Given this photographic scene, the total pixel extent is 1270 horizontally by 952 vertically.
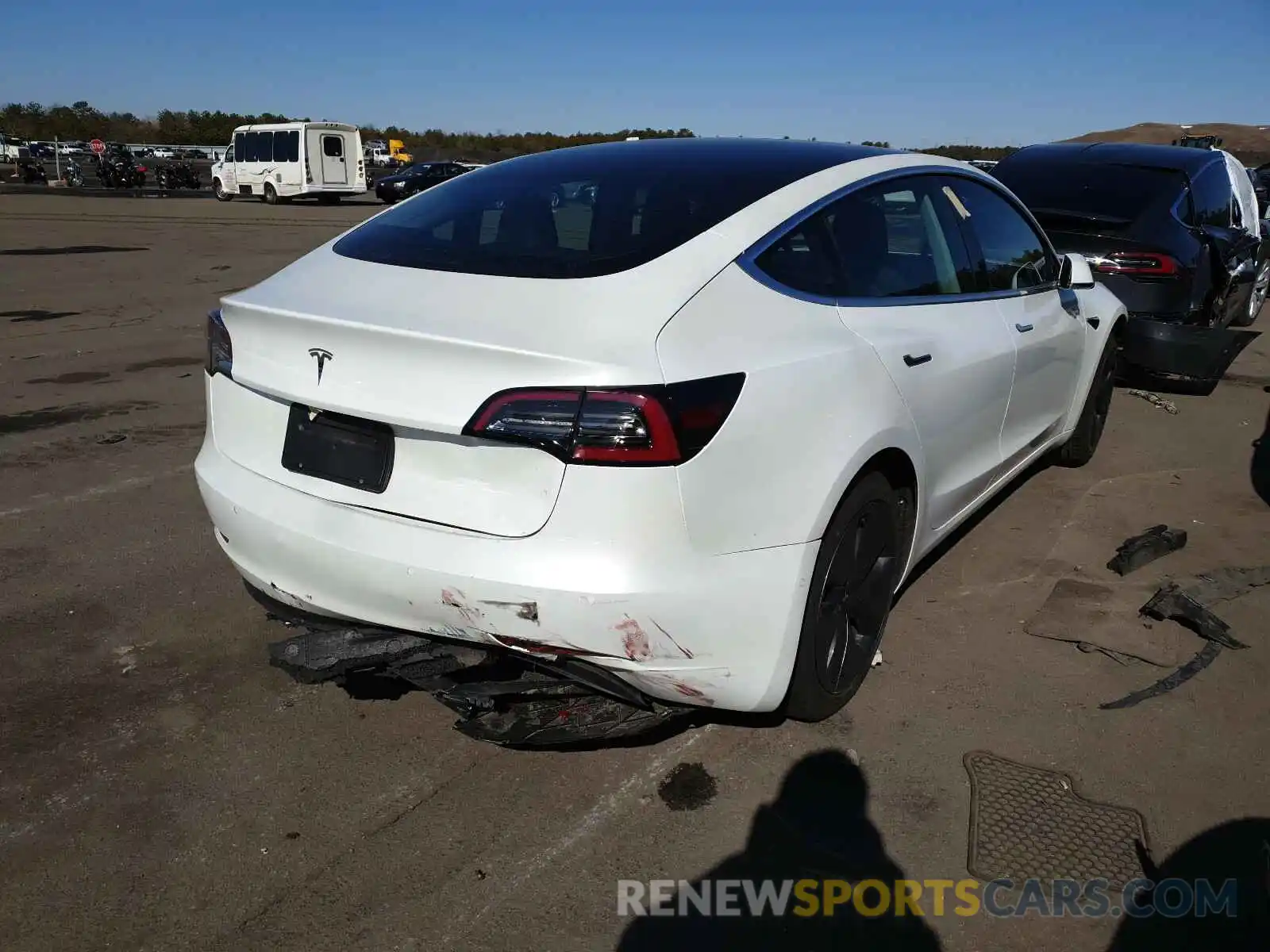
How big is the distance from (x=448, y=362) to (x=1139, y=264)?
6280 mm

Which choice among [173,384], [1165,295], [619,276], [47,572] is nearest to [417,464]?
[619,276]

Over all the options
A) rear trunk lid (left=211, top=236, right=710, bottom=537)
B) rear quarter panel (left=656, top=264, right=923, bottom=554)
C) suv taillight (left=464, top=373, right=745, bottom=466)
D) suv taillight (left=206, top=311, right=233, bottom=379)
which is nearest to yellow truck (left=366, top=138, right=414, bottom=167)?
suv taillight (left=206, top=311, right=233, bottom=379)

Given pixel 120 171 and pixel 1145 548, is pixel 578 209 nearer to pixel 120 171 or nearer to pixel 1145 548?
pixel 1145 548

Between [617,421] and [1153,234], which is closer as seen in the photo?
[617,421]

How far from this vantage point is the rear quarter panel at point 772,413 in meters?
2.39

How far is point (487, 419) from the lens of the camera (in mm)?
2305

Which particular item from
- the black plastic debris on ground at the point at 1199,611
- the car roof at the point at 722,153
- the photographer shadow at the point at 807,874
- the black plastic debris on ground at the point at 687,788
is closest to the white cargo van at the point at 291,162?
the car roof at the point at 722,153

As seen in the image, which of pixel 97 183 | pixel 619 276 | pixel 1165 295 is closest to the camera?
pixel 619 276

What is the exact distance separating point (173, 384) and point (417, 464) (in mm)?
5635

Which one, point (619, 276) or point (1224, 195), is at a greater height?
point (1224, 195)

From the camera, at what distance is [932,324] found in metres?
3.36

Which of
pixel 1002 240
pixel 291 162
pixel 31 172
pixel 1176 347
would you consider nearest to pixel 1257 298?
pixel 1176 347

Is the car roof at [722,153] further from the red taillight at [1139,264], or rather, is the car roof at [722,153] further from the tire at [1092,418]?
the red taillight at [1139,264]

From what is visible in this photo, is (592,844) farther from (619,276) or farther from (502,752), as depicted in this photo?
(619,276)
